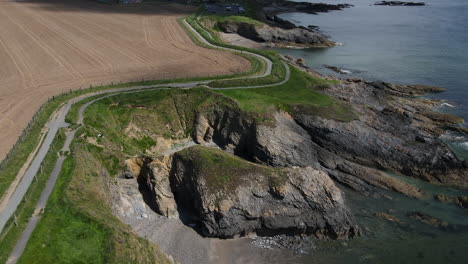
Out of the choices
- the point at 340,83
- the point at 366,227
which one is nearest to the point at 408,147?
the point at 366,227

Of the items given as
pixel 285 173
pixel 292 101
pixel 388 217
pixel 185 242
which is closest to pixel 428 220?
pixel 388 217

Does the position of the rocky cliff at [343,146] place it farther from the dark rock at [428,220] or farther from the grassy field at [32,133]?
the grassy field at [32,133]

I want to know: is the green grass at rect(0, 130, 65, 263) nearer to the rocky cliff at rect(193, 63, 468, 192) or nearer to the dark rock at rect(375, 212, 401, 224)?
the rocky cliff at rect(193, 63, 468, 192)

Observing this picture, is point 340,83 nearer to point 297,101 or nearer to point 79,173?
point 297,101

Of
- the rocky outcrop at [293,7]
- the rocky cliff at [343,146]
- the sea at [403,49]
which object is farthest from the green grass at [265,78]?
the rocky outcrop at [293,7]

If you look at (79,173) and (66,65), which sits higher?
(66,65)

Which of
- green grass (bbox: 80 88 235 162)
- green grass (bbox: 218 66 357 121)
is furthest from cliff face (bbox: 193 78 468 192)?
green grass (bbox: 80 88 235 162)
